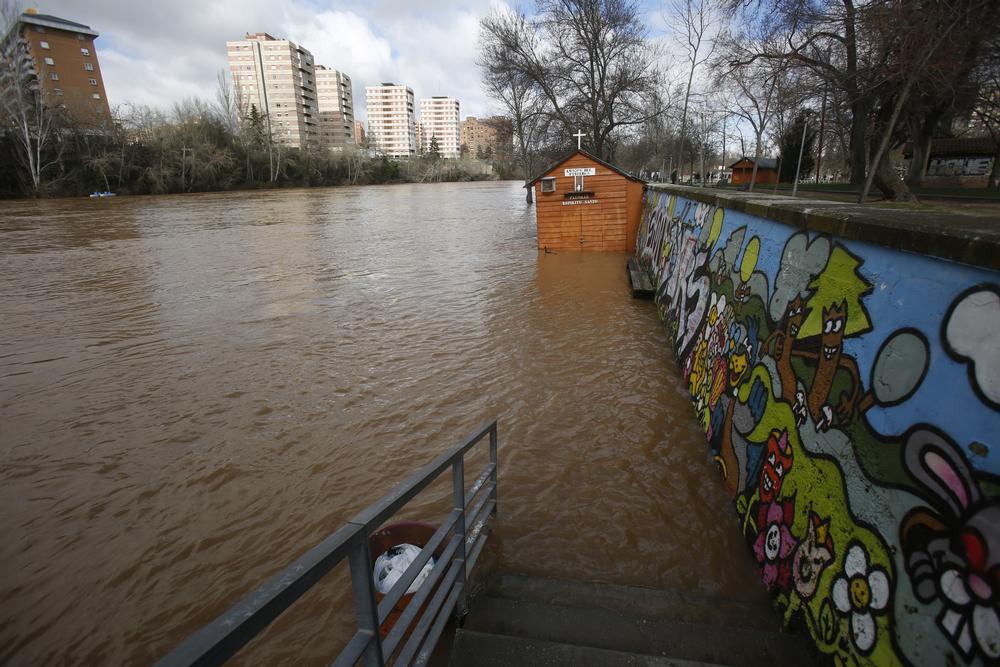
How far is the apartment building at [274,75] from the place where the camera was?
10394cm

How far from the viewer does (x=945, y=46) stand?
9.78m

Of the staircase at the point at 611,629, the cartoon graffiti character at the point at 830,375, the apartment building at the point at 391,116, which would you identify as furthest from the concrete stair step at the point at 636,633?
the apartment building at the point at 391,116

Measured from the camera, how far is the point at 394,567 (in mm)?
2805

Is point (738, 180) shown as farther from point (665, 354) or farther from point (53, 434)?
point (53, 434)

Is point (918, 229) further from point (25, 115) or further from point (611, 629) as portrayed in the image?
point (25, 115)

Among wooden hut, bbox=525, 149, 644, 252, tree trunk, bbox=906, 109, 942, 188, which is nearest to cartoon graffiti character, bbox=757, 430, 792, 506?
wooden hut, bbox=525, 149, 644, 252

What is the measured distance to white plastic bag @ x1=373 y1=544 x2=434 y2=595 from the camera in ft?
9.04

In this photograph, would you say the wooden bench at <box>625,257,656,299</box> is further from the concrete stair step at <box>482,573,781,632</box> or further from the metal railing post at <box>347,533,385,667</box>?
A: the metal railing post at <box>347,533,385,667</box>

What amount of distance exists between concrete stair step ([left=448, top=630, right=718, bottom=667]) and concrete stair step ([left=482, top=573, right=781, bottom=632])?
49 cm

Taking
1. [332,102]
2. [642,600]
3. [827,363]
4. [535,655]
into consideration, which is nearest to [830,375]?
[827,363]

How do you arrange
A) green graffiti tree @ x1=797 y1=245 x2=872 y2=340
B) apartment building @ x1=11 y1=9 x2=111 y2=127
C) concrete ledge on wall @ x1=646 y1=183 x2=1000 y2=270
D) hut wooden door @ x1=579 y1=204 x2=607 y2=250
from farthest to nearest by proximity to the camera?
apartment building @ x1=11 y1=9 x2=111 y2=127
hut wooden door @ x1=579 y1=204 x2=607 y2=250
green graffiti tree @ x1=797 y1=245 x2=872 y2=340
concrete ledge on wall @ x1=646 y1=183 x2=1000 y2=270

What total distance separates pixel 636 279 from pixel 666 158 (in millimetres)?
56832

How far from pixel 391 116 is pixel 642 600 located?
552 feet

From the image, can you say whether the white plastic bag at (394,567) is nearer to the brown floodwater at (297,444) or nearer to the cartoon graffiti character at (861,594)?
the brown floodwater at (297,444)
